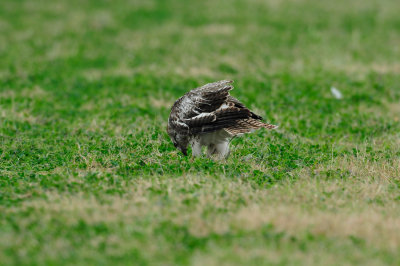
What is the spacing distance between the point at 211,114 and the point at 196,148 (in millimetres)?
883

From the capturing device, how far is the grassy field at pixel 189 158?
22.4 feet

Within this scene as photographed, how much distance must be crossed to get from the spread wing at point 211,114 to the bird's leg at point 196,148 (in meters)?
0.30

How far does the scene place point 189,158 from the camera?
10078 mm

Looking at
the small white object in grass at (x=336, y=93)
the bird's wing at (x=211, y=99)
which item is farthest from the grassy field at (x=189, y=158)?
the bird's wing at (x=211, y=99)

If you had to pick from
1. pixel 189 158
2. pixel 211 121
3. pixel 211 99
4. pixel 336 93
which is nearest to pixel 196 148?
pixel 189 158

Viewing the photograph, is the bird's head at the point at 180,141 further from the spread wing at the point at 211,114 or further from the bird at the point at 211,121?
the spread wing at the point at 211,114

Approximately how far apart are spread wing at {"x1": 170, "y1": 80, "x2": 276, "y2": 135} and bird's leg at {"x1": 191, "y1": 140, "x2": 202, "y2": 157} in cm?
30

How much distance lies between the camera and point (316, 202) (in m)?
8.12

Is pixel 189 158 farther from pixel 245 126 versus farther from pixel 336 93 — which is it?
pixel 336 93

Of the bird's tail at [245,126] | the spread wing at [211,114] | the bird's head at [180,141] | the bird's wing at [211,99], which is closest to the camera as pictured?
the bird's tail at [245,126]

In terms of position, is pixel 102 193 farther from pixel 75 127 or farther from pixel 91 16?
pixel 91 16

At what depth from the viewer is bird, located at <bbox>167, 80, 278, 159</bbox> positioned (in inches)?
375

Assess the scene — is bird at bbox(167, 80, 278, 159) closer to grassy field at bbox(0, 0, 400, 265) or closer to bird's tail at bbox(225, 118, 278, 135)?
bird's tail at bbox(225, 118, 278, 135)

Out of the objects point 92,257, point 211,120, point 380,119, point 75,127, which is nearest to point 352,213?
point 211,120
